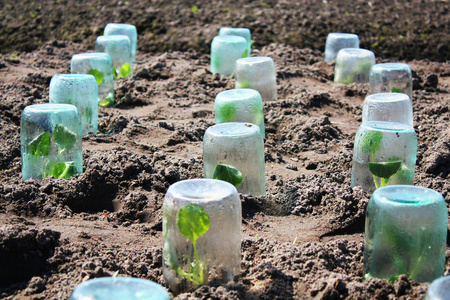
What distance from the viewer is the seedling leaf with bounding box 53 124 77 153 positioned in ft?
10.4

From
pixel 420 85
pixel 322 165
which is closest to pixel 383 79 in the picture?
pixel 420 85

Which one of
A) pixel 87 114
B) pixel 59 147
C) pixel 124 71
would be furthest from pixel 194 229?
pixel 124 71

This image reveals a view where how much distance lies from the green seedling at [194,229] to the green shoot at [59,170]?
1243 millimetres

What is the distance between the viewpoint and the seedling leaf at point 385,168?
2969mm

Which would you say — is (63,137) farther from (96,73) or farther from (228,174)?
(96,73)

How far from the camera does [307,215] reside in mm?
2988

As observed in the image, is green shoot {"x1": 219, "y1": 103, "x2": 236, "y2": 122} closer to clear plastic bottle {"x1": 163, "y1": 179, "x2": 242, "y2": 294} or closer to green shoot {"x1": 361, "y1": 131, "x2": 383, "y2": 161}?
green shoot {"x1": 361, "y1": 131, "x2": 383, "y2": 161}

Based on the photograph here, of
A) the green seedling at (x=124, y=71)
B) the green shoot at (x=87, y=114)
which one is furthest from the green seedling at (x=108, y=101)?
the green seedling at (x=124, y=71)

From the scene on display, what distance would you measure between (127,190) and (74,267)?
839 mm

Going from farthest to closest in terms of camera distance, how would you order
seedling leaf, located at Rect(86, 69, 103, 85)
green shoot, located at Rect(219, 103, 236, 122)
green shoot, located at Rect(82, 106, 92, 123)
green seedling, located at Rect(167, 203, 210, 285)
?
seedling leaf, located at Rect(86, 69, 103, 85), green shoot, located at Rect(82, 106, 92, 123), green shoot, located at Rect(219, 103, 236, 122), green seedling, located at Rect(167, 203, 210, 285)

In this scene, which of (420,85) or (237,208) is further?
(420,85)

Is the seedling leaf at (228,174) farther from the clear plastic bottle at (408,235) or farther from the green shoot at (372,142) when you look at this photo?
the clear plastic bottle at (408,235)

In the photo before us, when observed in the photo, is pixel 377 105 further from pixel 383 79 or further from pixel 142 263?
pixel 142 263

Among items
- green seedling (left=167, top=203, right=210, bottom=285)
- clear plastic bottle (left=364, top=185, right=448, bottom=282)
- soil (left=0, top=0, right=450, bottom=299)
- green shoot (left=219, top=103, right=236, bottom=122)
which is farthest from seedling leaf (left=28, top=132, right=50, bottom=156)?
clear plastic bottle (left=364, top=185, right=448, bottom=282)
